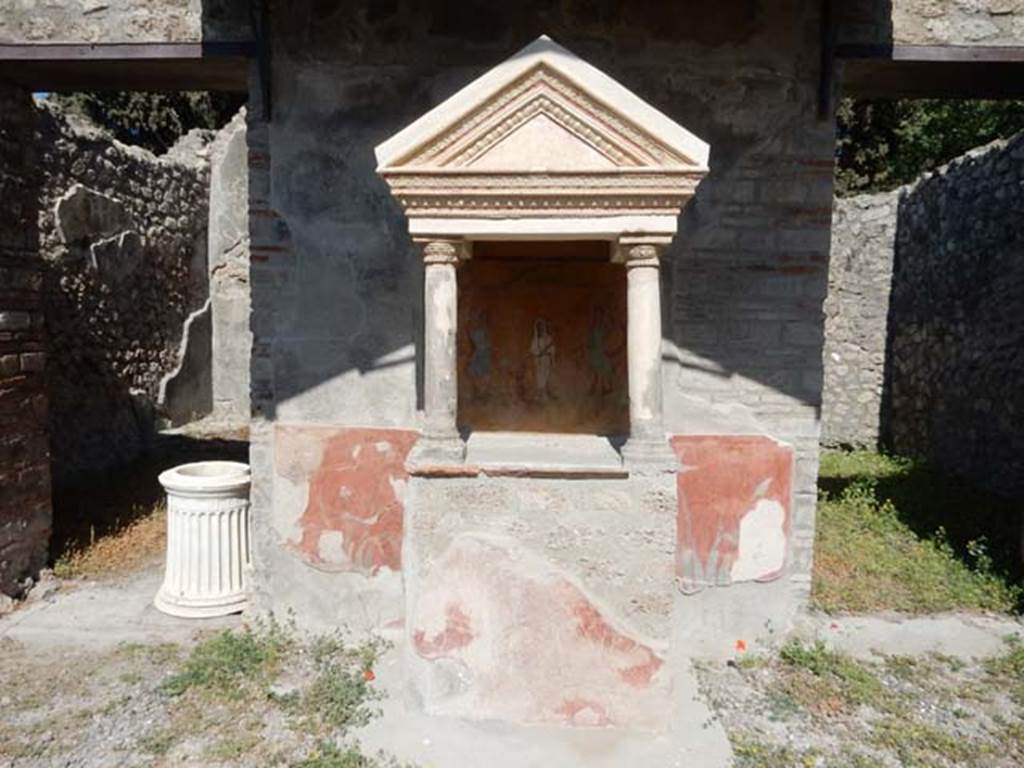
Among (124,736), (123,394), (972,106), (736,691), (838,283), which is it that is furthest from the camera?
(972,106)

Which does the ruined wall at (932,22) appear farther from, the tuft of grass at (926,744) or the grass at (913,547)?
the tuft of grass at (926,744)

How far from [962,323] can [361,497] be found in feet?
21.1

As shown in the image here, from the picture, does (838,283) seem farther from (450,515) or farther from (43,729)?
(43,729)

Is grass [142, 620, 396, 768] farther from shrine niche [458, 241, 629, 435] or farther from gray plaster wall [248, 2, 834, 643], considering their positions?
shrine niche [458, 241, 629, 435]

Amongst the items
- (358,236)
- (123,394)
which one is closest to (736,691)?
(358,236)

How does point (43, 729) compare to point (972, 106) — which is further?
point (972, 106)

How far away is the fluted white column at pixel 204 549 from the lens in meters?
4.36

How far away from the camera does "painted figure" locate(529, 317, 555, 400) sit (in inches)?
160

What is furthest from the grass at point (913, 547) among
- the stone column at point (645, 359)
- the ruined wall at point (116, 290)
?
the ruined wall at point (116, 290)

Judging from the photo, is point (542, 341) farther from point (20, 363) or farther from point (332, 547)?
point (20, 363)

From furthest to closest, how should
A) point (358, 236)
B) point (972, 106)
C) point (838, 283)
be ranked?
point (972, 106)
point (838, 283)
point (358, 236)

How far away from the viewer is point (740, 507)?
4020 millimetres

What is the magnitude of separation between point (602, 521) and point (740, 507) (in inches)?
46.2

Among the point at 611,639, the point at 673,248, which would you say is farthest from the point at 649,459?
the point at 673,248
